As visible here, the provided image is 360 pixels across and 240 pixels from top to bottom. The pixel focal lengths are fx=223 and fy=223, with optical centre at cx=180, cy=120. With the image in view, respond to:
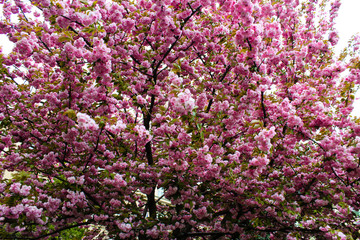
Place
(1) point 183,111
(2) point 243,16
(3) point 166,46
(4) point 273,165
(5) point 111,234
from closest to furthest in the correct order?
(1) point 183,111
(2) point 243,16
(5) point 111,234
(3) point 166,46
(4) point 273,165

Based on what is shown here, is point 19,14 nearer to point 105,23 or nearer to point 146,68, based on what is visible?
point 105,23

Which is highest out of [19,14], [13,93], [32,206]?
[19,14]

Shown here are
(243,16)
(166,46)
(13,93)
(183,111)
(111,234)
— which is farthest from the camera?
(166,46)

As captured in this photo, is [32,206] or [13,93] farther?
[13,93]

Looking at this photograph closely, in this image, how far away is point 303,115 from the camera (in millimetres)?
4465

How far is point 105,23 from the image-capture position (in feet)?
14.9

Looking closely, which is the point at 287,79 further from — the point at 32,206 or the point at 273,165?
the point at 32,206

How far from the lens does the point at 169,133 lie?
13.3 ft

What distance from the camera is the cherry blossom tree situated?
3.66 meters

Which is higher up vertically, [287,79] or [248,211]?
[287,79]

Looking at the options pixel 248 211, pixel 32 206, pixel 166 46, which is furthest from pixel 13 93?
pixel 248 211

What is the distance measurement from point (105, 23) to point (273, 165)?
514 centimetres

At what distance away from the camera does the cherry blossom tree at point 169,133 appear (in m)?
3.66

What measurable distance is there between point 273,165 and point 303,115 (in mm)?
1770
